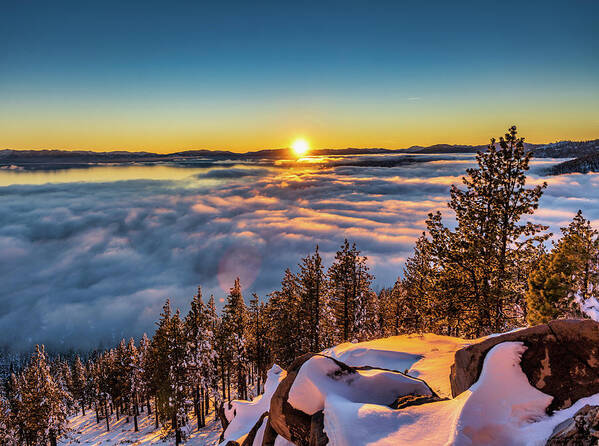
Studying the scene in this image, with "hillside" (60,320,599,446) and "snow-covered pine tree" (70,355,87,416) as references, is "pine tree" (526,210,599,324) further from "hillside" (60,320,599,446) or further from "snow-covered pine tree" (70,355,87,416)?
"snow-covered pine tree" (70,355,87,416)

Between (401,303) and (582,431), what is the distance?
44279mm

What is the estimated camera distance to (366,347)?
15258mm

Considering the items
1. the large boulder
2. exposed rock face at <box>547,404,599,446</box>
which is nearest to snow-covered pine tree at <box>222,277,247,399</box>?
the large boulder

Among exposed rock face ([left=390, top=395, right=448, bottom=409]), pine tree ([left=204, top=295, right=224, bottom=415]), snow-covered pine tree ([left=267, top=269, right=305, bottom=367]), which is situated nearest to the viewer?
exposed rock face ([left=390, top=395, right=448, bottom=409])

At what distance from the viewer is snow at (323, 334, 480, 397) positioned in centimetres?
1134

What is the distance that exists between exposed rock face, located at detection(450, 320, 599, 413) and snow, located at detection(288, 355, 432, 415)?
1925 millimetres

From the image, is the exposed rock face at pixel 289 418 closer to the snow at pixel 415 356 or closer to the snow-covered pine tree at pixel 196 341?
the snow at pixel 415 356

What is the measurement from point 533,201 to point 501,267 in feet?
12.4

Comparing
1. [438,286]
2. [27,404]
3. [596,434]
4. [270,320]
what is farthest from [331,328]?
[27,404]

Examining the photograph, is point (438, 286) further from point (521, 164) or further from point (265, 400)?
point (265, 400)

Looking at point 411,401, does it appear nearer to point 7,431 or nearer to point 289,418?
point 289,418

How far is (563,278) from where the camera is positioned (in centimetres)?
2120

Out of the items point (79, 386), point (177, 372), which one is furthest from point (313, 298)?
point (79, 386)

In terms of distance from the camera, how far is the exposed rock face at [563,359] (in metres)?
6.06
